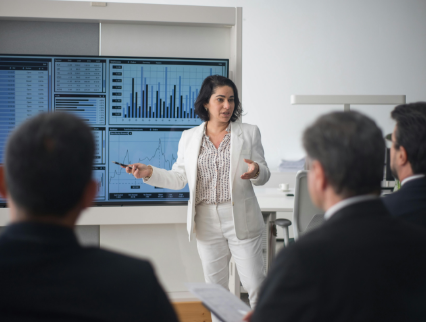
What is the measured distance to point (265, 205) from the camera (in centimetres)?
295

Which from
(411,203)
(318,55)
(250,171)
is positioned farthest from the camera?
(318,55)

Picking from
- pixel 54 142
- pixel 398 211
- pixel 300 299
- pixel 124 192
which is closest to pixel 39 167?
pixel 54 142

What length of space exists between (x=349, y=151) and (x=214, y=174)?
1.48 meters

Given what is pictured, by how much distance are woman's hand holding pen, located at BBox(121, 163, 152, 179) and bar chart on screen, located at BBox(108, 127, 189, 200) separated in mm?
456

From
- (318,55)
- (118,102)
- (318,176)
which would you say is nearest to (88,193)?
(318,176)

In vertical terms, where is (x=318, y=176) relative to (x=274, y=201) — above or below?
above

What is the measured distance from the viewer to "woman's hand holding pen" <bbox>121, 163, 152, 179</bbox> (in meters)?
2.22

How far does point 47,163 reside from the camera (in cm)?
65

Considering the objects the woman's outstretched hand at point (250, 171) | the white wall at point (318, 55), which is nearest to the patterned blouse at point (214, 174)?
the woman's outstretched hand at point (250, 171)

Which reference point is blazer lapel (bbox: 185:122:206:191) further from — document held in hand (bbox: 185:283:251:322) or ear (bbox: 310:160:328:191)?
ear (bbox: 310:160:328:191)

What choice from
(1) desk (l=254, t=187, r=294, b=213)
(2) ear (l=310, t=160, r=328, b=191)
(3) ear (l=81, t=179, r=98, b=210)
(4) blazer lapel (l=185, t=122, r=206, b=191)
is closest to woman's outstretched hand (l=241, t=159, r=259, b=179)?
(4) blazer lapel (l=185, t=122, r=206, b=191)

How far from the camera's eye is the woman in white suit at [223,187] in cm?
226

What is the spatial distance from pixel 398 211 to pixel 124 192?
76.3 inches

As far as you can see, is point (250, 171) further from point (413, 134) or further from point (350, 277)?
point (350, 277)
